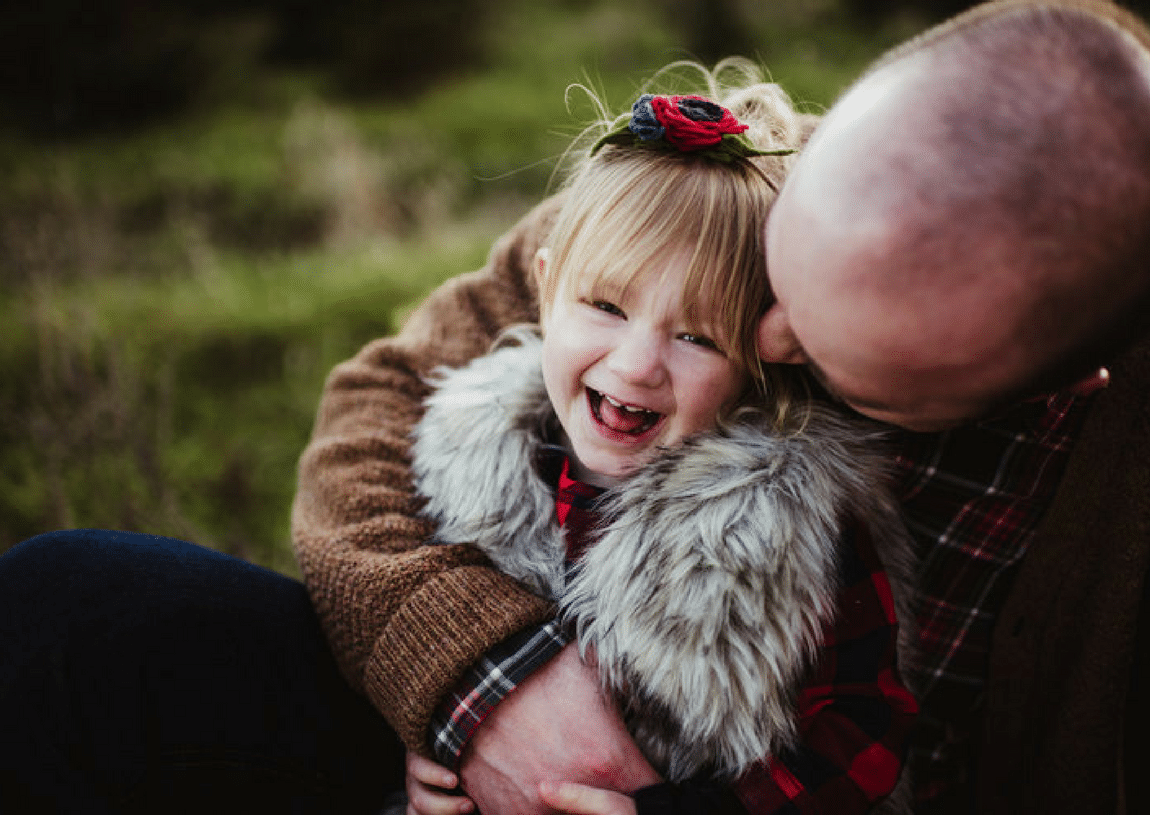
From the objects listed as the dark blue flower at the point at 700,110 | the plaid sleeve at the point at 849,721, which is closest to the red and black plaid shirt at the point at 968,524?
the plaid sleeve at the point at 849,721


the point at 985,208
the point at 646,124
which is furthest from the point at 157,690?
the point at 985,208

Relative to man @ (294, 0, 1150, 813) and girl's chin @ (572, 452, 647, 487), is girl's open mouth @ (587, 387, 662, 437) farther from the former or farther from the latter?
man @ (294, 0, 1150, 813)

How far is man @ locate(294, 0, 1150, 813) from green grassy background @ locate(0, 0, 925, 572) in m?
0.86

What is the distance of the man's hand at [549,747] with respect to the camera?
1257mm

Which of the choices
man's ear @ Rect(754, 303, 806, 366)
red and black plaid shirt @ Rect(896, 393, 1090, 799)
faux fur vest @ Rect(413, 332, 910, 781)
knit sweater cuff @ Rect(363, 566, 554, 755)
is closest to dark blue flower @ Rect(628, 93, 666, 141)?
man's ear @ Rect(754, 303, 806, 366)

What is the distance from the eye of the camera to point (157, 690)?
126cm

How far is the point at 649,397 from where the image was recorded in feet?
4.46

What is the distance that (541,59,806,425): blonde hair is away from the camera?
134cm

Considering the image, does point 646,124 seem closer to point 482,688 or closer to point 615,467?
point 615,467

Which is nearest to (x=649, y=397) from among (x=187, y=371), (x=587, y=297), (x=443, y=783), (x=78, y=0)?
(x=587, y=297)

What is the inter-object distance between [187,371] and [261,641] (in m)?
2.83

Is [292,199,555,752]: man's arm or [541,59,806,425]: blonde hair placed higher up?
[541,59,806,425]: blonde hair

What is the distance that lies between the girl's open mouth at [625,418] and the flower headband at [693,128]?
455 millimetres

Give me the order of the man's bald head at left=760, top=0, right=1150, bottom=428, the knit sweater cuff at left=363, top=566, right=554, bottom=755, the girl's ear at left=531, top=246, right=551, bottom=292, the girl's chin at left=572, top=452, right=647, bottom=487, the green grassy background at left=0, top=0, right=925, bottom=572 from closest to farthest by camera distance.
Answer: the man's bald head at left=760, top=0, right=1150, bottom=428
the knit sweater cuff at left=363, top=566, right=554, bottom=755
the girl's chin at left=572, top=452, right=647, bottom=487
the girl's ear at left=531, top=246, right=551, bottom=292
the green grassy background at left=0, top=0, right=925, bottom=572
